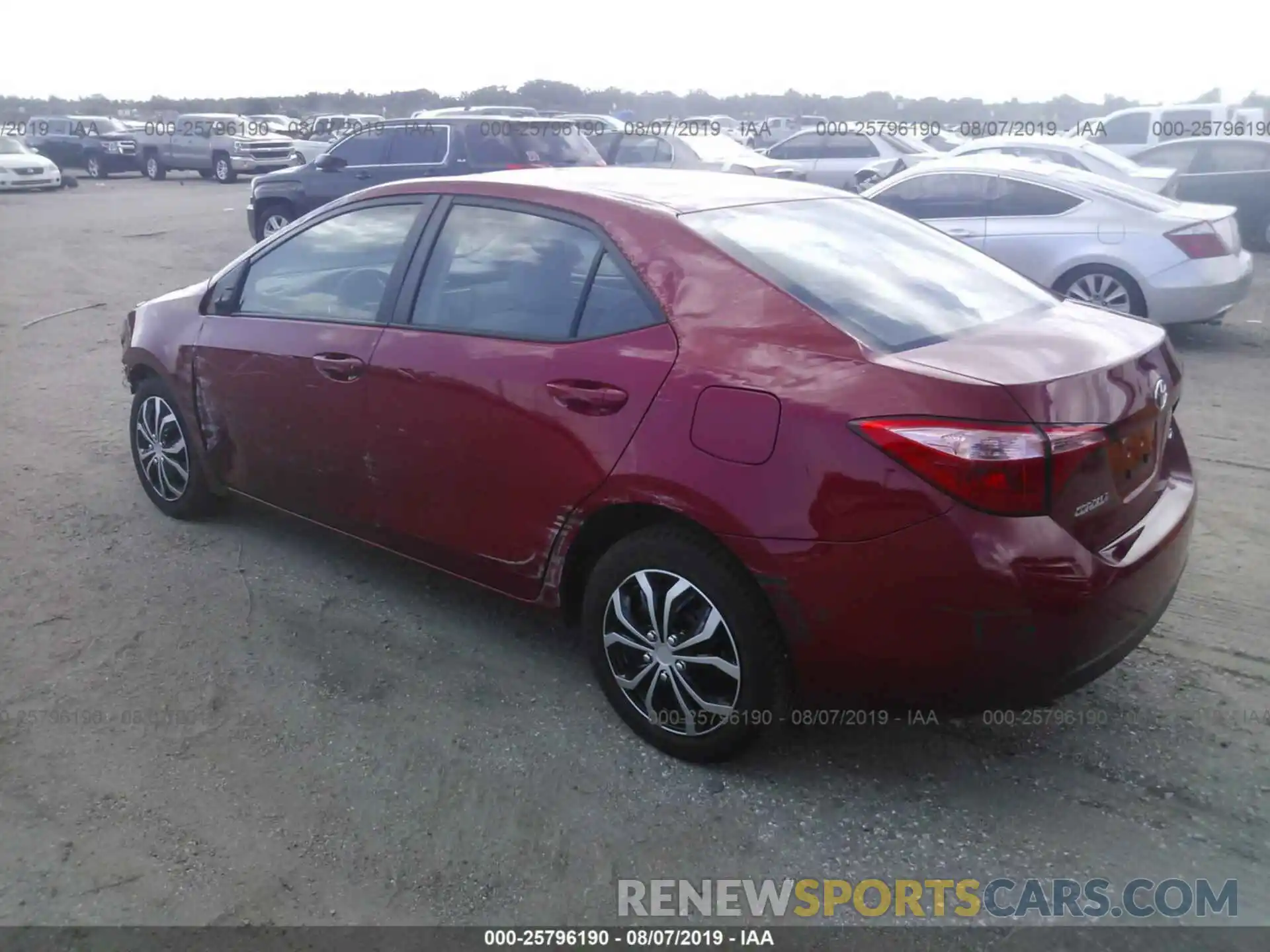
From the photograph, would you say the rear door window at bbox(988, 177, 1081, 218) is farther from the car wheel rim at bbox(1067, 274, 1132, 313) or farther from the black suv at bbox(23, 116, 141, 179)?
the black suv at bbox(23, 116, 141, 179)

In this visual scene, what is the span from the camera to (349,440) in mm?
4172

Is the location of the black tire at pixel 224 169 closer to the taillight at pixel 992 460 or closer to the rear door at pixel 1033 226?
the rear door at pixel 1033 226

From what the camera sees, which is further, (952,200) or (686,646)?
(952,200)

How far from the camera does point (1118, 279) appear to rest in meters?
8.84

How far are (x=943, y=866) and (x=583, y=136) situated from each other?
1301 cm

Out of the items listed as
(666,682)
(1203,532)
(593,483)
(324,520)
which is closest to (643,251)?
(593,483)

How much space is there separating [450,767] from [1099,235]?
7.43 meters

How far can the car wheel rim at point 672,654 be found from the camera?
3.20 m

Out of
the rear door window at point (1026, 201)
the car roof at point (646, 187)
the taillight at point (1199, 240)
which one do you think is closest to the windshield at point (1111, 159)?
the rear door window at point (1026, 201)

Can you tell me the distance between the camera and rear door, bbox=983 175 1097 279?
8977 mm

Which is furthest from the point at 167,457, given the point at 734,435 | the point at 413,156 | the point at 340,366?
the point at 413,156

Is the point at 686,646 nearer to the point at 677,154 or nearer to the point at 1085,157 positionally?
the point at 1085,157

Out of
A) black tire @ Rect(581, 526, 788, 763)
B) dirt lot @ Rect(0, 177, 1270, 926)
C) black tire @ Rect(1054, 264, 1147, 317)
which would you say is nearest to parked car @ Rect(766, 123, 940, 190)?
black tire @ Rect(1054, 264, 1147, 317)

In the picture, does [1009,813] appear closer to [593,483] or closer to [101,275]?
[593,483]
